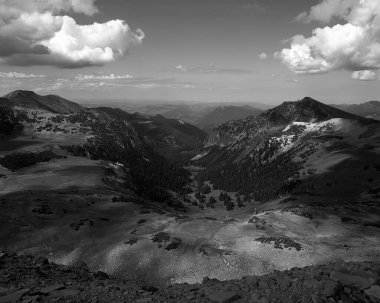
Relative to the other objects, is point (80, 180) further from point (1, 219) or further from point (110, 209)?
point (1, 219)

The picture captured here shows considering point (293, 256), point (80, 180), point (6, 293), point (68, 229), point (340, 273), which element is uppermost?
point (340, 273)

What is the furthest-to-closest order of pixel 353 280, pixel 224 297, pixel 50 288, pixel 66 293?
1. pixel 50 288
2. pixel 353 280
3. pixel 66 293
4. pixel 224 297

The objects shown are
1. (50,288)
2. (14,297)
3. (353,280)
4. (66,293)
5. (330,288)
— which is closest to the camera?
(330,288)

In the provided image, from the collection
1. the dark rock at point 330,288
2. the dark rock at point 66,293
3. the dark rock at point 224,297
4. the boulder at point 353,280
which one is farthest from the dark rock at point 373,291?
the dark rock at point 66,293

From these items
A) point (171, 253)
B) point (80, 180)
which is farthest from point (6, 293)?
point (80, 180)

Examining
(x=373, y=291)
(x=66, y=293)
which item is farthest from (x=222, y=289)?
(x=66, y=293)

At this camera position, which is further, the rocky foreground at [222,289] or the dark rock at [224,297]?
the dark rock at [224,297]

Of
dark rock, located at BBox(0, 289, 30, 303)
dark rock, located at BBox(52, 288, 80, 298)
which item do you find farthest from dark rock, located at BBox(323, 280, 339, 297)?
Result: dark rock, located at BBox(0, 289, 30, 303)

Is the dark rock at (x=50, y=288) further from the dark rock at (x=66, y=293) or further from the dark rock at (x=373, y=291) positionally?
the dark rock at (x=373, y=291)

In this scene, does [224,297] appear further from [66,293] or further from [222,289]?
[66,293]
